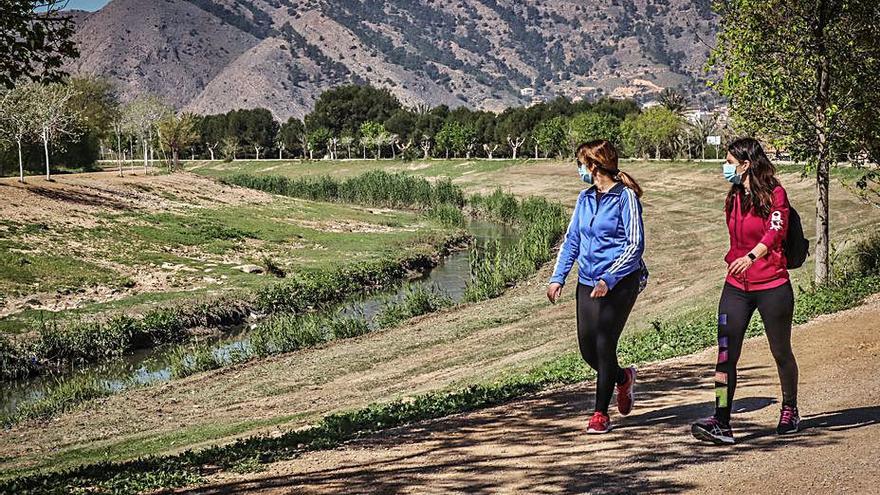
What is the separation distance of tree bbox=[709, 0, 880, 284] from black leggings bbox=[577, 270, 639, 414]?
10.4 m

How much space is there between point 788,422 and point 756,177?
92.4 inches

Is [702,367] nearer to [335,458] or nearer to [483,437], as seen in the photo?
[483,437]

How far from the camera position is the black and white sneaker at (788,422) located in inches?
328

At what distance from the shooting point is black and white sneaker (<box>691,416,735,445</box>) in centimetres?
816

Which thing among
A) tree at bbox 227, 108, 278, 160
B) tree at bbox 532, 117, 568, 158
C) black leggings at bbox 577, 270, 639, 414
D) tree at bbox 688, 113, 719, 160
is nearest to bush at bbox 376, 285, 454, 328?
black leggings at bbox 577, 270, 639, 414

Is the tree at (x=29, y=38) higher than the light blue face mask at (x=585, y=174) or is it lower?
higher

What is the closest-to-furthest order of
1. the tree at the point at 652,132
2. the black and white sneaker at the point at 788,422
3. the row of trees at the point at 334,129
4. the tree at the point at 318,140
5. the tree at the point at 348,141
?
the black and white sneaker at the point at 788,422 < the row of trees at the point at 334,129 < the tree at the point at 652,132 < the tree at the point at 348,141 < the tree at the point at 318,140

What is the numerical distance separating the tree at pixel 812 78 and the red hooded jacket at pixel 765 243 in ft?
32.9

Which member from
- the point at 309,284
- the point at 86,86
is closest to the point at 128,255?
the point at 309,284

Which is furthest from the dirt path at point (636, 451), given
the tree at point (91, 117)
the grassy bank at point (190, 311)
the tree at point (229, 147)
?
the tree at point (229, 147)

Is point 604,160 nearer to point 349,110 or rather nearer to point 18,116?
point 18,116

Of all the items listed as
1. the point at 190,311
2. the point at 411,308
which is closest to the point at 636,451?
the point at 411,308

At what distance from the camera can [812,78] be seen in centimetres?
1802

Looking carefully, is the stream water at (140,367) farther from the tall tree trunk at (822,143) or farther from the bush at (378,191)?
the bush at (378,191)
